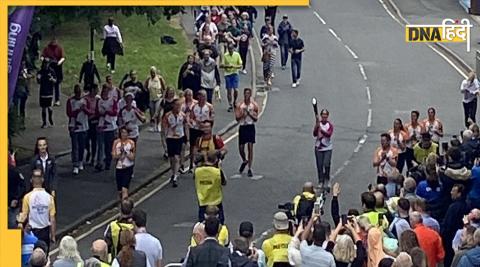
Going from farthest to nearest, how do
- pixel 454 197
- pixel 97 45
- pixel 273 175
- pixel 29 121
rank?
pixel 97 45 → pixel 29 121 → pixel 273 175 → pixel 454 197

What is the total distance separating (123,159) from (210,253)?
8.32 m

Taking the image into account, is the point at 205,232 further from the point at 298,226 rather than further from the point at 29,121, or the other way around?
the point at 29,121

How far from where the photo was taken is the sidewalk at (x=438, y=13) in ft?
140

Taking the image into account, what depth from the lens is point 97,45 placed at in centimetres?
3878

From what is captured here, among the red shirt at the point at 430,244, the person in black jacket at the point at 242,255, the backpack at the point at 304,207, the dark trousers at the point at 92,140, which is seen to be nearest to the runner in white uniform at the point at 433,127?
the dark trousers at the point at 92,140

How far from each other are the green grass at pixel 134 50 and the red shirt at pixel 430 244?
18.4 m

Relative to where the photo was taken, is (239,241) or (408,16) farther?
(408,16)

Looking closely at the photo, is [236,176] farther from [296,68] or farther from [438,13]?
[438,13]

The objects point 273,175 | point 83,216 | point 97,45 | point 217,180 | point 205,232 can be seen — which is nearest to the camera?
point 205,232

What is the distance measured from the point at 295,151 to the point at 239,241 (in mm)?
13456

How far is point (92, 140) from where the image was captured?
25.5 meters

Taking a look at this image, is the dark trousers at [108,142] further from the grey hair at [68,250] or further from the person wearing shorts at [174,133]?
the grey hair at [68,250]

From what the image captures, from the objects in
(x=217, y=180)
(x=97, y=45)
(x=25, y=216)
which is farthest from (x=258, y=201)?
(x=97, y=45)

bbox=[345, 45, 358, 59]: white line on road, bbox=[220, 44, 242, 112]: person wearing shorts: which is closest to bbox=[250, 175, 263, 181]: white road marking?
bbox=[220, 44, 242, 112]: person wearing shorts
